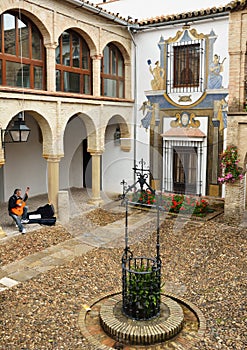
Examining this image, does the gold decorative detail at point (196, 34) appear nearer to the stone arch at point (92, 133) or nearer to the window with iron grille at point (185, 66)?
the window with iron grille at point (185, 66)

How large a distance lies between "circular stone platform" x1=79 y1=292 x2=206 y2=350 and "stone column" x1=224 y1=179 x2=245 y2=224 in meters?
5.43

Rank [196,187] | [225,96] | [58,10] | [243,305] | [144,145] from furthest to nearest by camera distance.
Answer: [144,145] → [196,187] → [225,96] → [58,10] → [243,305]

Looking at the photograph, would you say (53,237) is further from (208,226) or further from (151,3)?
(151,3)

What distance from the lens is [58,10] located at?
11344 millimetres

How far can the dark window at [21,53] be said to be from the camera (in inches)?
404

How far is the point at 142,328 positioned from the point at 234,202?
260 inches

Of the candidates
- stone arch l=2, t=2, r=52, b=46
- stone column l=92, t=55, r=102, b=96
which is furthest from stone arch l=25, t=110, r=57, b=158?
stone column l=92, t=55, r=102, b=96

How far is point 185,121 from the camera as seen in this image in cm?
1405

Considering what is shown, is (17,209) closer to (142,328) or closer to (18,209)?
(18,209)

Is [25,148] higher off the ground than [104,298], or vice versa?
[25,148]

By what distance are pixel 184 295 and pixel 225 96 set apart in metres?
8.25

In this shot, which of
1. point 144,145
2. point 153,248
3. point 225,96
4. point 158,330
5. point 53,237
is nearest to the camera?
point 158,330

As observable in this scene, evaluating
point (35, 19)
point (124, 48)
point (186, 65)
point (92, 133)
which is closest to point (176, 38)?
point (186, 65)

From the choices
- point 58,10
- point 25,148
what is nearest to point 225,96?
point 58,10
